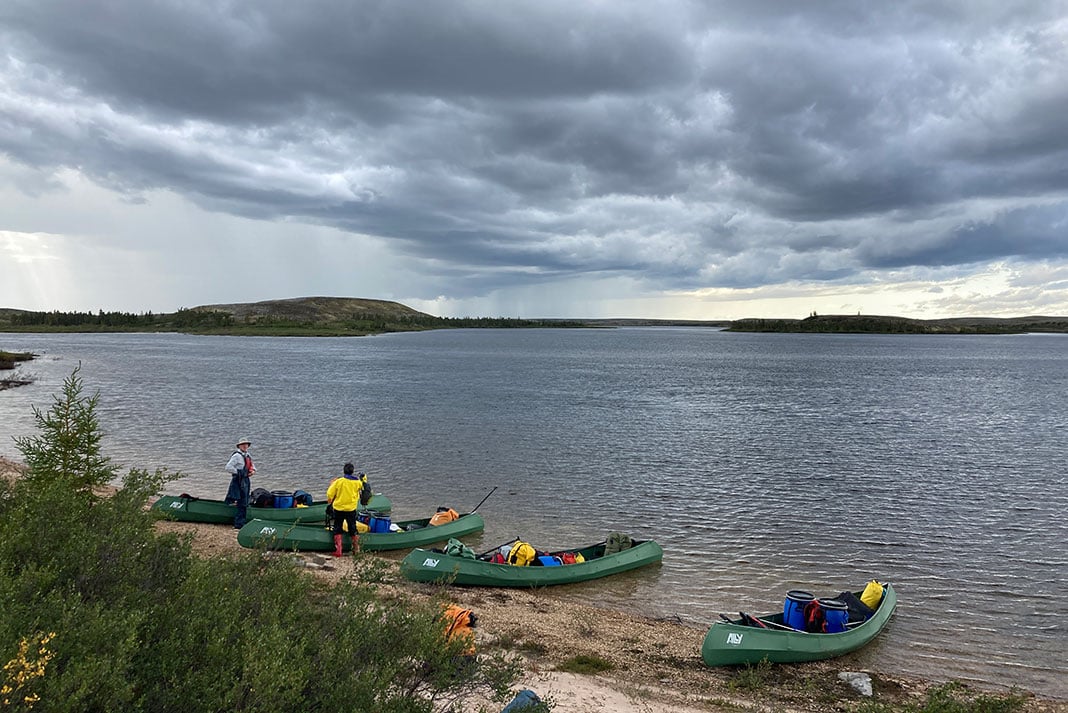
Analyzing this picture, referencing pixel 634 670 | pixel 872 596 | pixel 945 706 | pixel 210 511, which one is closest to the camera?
pixel 945 706

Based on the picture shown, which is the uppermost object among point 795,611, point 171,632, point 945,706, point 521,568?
point 171,632

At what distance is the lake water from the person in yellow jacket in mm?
3985

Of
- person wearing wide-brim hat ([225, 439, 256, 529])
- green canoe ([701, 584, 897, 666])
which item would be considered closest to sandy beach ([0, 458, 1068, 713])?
green canoe ([701, 584, 897, 666])

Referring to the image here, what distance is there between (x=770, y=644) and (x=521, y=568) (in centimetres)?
634

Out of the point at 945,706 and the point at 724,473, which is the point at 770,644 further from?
the point at 724,473

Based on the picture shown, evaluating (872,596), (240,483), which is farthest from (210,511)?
(872,596)

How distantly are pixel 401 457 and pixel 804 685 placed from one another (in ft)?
77.3

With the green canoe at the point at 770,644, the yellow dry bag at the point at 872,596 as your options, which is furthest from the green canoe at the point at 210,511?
the yellow dry bag at the point at 872,596

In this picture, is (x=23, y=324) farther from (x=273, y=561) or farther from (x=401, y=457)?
(x=273, y=561)

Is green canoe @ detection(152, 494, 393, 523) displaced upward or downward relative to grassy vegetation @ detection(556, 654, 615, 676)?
upward

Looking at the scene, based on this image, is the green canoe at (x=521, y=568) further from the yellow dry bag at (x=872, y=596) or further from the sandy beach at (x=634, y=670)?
the yellow dry bag at (x=872, y=596)

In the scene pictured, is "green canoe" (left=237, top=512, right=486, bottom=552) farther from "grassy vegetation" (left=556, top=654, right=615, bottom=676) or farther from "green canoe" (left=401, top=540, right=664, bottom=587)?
"grassy vegetation" (left=556, top=654, right=615, bottom=676)

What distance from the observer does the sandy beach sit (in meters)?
10.5

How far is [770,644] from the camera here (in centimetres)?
1234
